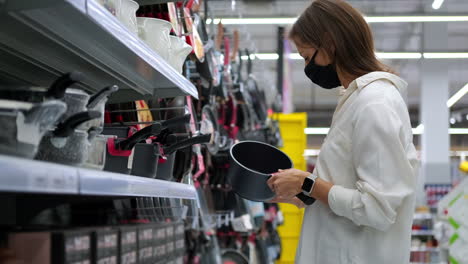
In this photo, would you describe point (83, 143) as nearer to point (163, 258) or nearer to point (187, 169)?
point (163, 258)

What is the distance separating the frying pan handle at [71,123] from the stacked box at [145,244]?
1.27 feet

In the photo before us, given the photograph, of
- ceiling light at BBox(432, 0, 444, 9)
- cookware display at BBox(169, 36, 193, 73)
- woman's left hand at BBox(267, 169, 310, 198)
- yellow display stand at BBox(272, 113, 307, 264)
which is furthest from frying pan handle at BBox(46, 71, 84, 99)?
ceiling light at BBox(432, 0, 444, 9)

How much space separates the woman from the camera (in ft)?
6.03

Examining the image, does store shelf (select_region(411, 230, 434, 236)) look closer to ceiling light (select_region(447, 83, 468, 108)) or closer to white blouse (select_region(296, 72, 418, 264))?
ceiling light (select_region(447, 83, 468, 108))

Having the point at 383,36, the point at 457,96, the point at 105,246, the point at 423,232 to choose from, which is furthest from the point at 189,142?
the point at 457,96

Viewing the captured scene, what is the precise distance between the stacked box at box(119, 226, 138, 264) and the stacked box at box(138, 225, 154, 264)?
3 cm

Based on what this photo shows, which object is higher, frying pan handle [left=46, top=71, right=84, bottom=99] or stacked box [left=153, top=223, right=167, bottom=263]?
frying pan handle [left=46, top=71, right=84, bottom=99]

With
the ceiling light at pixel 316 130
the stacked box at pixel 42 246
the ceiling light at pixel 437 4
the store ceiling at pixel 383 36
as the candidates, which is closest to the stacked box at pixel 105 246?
the stacked box at pixel 42 246

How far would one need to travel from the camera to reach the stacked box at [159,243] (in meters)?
1.66

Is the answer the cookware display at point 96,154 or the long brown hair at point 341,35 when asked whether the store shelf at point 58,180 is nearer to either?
the cookware display at point 96,154

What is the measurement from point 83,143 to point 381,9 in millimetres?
11147

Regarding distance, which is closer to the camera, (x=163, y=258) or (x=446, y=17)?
(x=163, y=258)

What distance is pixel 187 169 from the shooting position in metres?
2.77

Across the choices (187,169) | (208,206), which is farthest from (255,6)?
Answer: (187,169)
